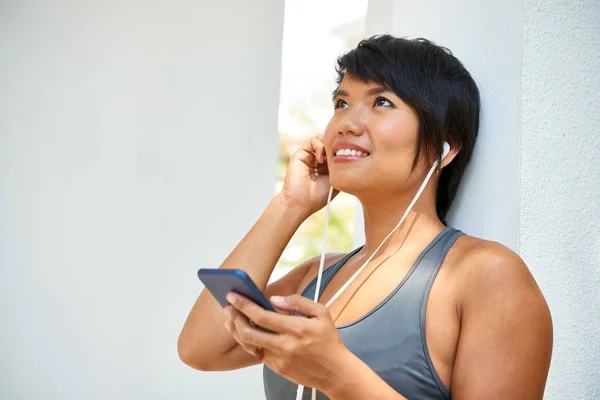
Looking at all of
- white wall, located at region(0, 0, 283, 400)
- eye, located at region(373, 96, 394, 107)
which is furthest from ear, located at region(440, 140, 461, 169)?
white wall, located at region(0, 0, 283, 400)

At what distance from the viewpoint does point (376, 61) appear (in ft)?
5.12

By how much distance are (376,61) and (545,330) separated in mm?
632

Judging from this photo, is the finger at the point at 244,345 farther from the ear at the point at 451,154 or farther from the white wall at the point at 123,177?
the white wall at the point at 123,177

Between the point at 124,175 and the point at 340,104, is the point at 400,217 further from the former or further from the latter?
the point at 124,175

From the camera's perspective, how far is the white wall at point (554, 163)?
1.44 metres

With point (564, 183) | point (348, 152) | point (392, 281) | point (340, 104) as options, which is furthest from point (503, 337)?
point (340, 104)

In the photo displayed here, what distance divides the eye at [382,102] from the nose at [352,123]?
4cm

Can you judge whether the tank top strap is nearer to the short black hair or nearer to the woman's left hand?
the short black hair

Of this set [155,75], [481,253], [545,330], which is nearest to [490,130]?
[481,253]

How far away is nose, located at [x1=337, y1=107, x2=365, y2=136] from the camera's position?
152 centimetres

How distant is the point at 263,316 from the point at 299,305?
0.19 feet

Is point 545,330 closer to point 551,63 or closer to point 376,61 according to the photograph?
point 551,63

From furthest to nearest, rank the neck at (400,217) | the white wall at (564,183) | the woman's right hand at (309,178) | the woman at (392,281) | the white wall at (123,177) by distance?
the white wall at (123,177) < the woman's right hand at (309,178) < the neck at (400,217) < the white wall at (564,183) < the woman at (392,281)

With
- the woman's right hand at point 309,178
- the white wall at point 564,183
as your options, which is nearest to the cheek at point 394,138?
the white wall at point 564,183
